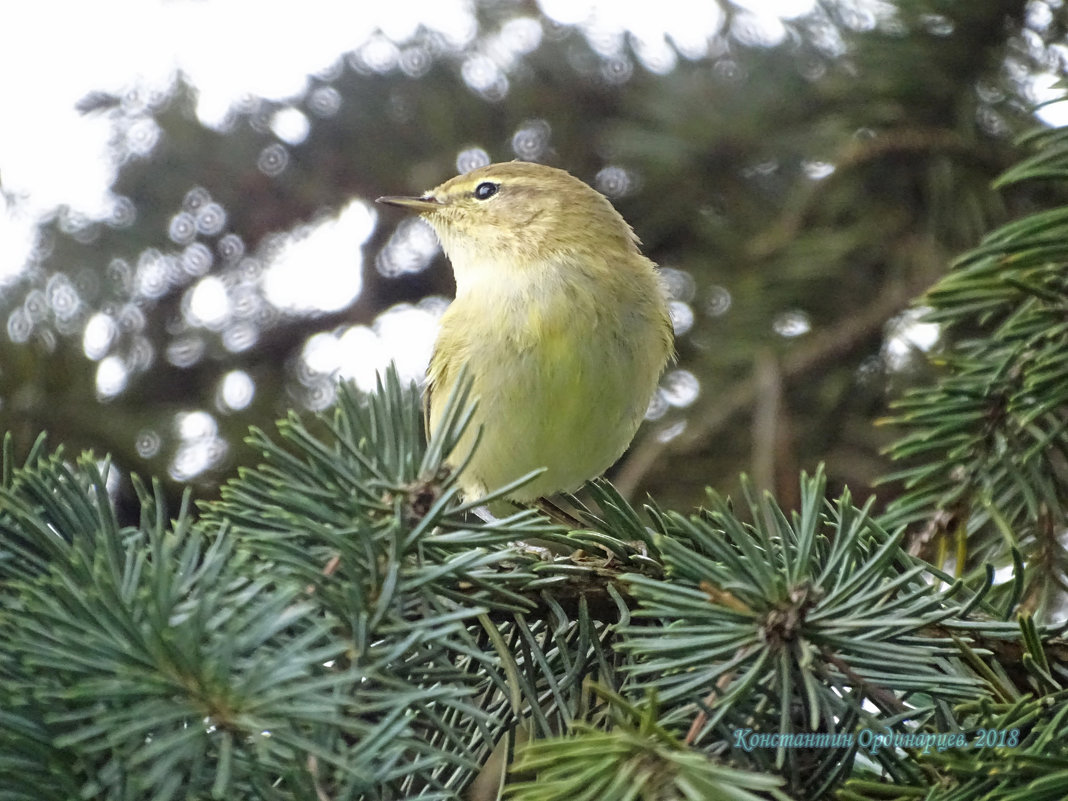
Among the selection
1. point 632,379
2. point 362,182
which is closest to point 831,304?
point 632,379

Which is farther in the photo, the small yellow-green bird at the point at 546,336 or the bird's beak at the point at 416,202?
the bird's beak at the point at 416,202

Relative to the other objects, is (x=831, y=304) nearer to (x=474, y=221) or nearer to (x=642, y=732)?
(x=474, y=221)

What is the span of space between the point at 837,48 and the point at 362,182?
1977 mm

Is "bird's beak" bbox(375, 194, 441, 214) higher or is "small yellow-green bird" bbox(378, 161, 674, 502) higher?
"bird's beak" bbox(375, 194, 441, 214)

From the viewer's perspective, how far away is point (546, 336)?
3.12 m

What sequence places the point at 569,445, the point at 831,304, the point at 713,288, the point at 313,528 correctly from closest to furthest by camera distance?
the point at 313,528, the point at 569,445, the point at 831,304, the point at 713,288

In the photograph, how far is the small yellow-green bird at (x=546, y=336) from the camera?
3.09 m

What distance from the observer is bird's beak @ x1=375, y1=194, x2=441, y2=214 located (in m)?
3.81

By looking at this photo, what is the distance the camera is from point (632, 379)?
10.5 ft

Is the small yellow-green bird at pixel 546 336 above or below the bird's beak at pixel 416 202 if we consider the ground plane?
below

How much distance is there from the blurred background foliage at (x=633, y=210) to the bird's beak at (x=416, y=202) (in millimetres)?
489

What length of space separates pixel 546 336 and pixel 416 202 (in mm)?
1032

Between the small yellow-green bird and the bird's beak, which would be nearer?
the small yellow-green bird

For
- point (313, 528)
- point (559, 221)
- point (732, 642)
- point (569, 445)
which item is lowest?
point (569, 445)
